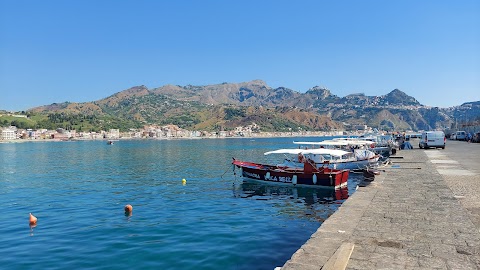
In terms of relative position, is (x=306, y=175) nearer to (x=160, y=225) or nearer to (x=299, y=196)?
(x=299, y=196)

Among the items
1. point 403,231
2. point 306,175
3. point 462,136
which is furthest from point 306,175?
point 462,136

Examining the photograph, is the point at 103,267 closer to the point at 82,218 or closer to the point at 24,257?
the point at 24,257

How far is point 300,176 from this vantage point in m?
30.5

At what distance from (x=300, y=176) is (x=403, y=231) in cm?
1983

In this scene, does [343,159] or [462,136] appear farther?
[462,136]

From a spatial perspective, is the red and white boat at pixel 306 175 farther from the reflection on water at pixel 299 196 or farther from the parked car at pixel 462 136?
the parked car at pixel 462 136

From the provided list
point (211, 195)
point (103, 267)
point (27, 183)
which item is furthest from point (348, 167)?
point (27, 183)

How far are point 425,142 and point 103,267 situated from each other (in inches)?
2307

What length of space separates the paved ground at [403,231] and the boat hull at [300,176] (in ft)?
34.7

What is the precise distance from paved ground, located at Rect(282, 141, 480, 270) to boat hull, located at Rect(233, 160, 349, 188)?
1059cm

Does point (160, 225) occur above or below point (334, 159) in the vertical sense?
below

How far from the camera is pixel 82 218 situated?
2131cm

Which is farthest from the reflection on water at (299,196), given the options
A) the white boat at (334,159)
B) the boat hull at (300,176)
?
the white boat at (334,159)

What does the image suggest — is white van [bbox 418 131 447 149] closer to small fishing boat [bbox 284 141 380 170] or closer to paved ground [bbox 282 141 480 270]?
small fishing boat [bbox 284 141 380 170]
